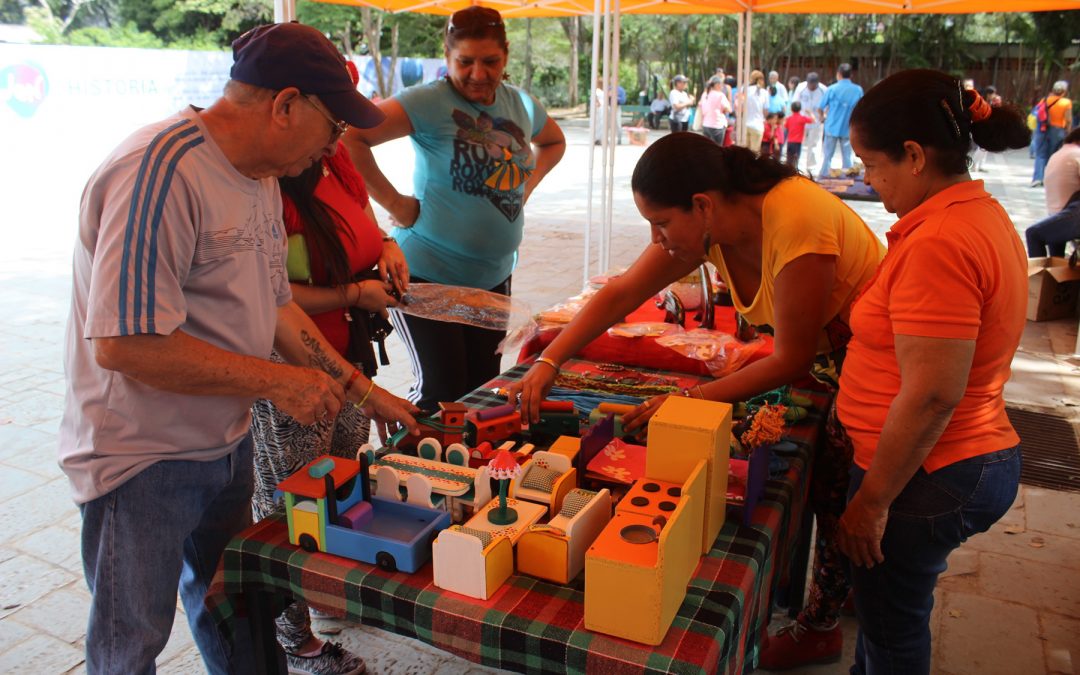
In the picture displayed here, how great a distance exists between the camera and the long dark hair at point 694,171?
6.21 ft

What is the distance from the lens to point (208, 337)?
4.72 feet

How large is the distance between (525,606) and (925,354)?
795mm

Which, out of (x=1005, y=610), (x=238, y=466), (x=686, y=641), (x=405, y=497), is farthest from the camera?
(x=1005, y=610)

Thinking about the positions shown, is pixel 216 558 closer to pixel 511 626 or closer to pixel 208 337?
pixel 208 337

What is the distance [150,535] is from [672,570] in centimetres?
90

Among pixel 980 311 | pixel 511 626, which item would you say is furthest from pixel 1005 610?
pixel 511 626

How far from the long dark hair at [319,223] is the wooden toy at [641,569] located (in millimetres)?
1093

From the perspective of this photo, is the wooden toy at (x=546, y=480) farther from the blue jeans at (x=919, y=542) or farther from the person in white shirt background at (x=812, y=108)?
the person in white shirt background at (x=812, y=108)

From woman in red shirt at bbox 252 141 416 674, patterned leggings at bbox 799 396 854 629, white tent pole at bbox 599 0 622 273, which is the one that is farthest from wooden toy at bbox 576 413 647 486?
white tent pole at bbox 599 0 622 273

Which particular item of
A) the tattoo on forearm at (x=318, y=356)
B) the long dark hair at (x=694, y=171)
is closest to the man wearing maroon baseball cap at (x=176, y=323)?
the tattoo on forearm at (x=318, y=356)

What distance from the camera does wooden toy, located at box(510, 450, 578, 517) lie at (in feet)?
Answer: 4.92

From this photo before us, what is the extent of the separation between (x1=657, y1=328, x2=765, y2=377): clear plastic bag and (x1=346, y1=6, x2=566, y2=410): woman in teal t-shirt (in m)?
0.65

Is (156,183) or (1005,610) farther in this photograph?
(1005,610)

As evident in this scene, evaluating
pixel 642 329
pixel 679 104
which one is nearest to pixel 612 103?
pixel 642 329
